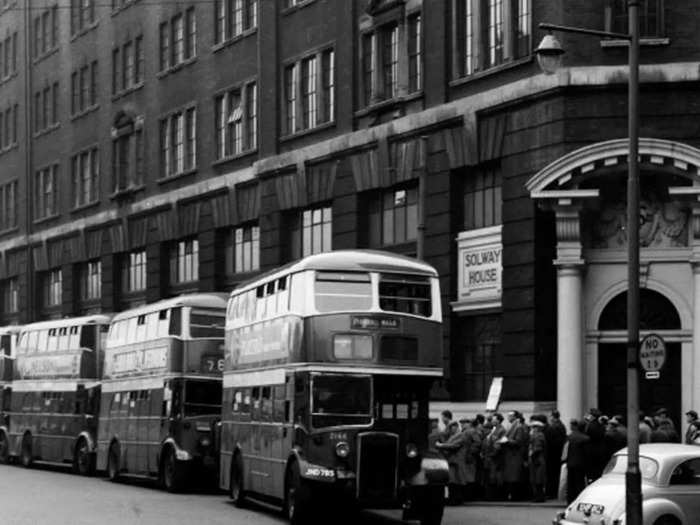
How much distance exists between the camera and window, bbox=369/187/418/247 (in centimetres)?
4309

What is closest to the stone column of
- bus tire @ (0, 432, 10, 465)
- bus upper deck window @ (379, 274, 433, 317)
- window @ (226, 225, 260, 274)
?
bus upper deck window @ (379, 274, 433, 317)

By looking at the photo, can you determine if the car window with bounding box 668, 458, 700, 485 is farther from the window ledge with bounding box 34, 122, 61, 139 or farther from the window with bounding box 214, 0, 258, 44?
the window ledge with bounding box 34, 122, 61, 139

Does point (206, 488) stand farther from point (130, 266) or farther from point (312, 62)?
point (130, 266)

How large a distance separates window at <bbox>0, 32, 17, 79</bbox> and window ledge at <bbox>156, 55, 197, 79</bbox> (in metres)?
18.8

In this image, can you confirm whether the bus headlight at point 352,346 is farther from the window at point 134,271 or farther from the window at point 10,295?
the window at point 10,295

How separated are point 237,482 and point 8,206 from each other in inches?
1774

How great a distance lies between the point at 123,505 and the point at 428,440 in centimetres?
736

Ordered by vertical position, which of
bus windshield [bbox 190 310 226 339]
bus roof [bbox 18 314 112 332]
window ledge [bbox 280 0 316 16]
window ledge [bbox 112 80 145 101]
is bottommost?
bus windshield [bbox 190 310 226 339]

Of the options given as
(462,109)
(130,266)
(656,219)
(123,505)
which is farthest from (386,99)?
(130,266)

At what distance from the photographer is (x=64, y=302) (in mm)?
68438

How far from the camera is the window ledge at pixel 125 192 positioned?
202 ft

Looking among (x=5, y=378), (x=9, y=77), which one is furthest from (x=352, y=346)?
(x=9, y=77)

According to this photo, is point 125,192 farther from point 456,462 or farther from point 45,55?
point 456,462

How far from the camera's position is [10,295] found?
76.1 m
